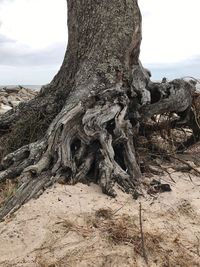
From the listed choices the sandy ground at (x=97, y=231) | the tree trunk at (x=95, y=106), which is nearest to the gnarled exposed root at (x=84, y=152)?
the tree trunk at (x=95, y=106)

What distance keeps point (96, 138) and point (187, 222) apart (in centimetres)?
142

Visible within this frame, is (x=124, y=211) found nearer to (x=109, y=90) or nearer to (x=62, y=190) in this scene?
(x=62, y=190)

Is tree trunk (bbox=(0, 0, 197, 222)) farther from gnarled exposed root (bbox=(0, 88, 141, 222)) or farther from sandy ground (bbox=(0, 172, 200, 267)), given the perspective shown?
sandy ground (bbox=(0, 172, 200, 267))

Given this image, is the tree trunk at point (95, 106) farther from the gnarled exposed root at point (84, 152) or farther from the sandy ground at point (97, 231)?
the sandy ground at point (97, 231)

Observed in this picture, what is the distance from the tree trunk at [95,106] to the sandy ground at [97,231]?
234 mm

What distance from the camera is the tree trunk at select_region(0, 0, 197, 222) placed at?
4855 millimetres

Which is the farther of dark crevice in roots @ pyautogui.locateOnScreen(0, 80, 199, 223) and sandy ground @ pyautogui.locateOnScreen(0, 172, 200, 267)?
dark crevice in roots @ pyautogui.locateOnScreen(0, 80, 199, 223)

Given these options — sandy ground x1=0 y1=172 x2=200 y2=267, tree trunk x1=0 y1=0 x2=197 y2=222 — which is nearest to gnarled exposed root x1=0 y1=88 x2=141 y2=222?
tree trunk x1=0 y1=0 x2=197 y2=222

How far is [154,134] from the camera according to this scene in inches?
257

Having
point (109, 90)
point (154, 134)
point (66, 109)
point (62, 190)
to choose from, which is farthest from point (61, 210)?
point (154, 134)

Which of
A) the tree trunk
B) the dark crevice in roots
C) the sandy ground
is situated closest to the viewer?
the sandy ground

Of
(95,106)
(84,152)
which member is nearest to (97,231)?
(84,152)

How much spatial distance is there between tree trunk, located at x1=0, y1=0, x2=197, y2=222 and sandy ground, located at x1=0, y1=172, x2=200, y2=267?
0.23 m

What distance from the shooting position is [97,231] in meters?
3.91
